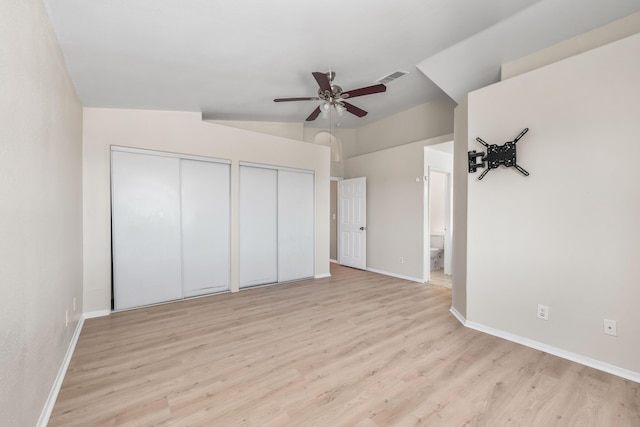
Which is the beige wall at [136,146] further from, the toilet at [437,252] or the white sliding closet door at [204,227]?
the toilet at [437,252]

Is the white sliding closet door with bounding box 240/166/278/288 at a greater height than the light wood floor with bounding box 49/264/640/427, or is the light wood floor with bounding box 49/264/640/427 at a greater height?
the white sliding closet door with bounding box 240/166/278/288

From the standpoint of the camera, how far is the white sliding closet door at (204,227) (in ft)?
13.1

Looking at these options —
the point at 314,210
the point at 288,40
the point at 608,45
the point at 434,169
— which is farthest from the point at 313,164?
the point at 608,45

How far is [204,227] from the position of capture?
4129 mm

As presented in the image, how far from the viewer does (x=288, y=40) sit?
2.61 m

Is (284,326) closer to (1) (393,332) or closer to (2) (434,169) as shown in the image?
(1) (393,332)

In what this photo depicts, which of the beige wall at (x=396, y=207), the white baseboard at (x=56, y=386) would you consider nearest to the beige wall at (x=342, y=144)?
the beige wall at (x=396, y=207)

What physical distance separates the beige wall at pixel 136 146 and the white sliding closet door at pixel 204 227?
0.14 meters

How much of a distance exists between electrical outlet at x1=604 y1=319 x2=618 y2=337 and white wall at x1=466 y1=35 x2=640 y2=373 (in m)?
0.03

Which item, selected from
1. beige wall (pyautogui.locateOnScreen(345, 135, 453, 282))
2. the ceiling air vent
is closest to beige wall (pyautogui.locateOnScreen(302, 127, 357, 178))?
beige wall (pyautogui.locateOnScreen(345, 135, 453, 282))

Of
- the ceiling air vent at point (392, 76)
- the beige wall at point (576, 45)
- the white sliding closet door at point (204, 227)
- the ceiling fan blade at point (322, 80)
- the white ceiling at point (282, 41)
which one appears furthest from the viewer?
the white sliding closet door at point (204, 227)

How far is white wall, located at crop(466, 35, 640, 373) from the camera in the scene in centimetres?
218

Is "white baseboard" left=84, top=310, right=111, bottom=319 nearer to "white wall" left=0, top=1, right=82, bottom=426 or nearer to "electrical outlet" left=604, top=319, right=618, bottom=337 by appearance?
"white wall" left=0, top=1, right=82, bottom=426

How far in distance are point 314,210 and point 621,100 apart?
4.05 m
